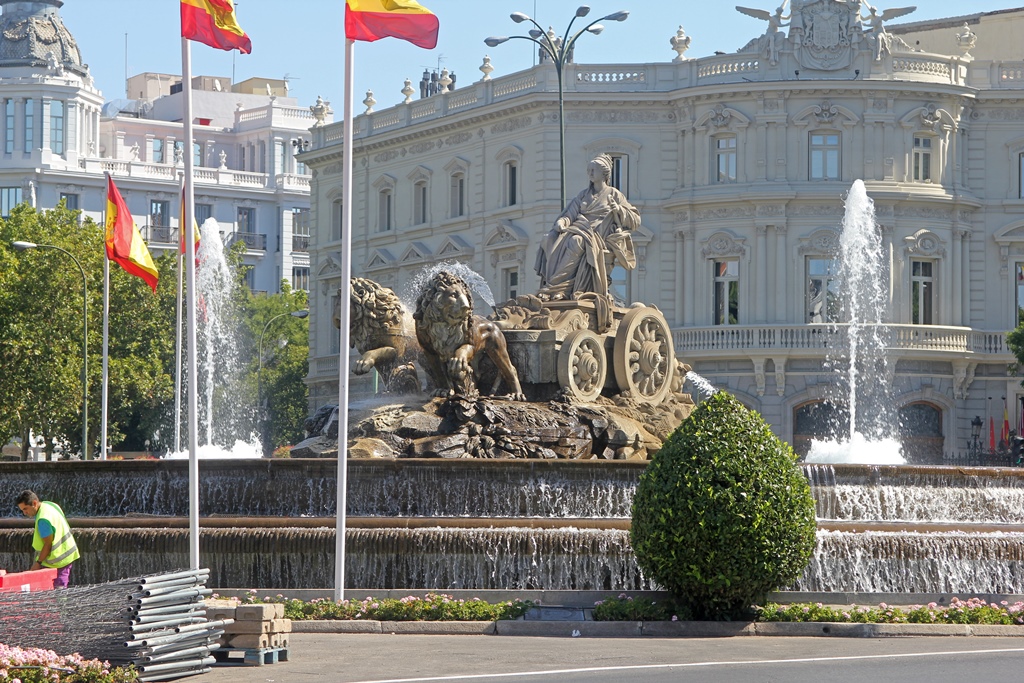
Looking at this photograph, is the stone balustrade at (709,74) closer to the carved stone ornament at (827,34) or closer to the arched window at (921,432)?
the carved stone ornament at (827,34)

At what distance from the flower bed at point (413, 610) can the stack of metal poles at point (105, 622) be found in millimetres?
3802

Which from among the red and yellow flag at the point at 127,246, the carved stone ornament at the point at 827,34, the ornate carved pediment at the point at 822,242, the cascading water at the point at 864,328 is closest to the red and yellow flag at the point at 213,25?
the red and yellow flag at the point at 127,246

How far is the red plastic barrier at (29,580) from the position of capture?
1603 centimetres

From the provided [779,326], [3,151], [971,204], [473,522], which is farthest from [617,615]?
[3,151]

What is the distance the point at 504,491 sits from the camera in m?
22.0

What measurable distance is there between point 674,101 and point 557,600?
41.7m

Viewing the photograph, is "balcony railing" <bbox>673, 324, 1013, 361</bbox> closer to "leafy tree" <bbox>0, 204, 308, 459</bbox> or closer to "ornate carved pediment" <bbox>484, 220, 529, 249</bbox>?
"ornate carved pediment" <bbox>484, 220, 529, 249</bbox>

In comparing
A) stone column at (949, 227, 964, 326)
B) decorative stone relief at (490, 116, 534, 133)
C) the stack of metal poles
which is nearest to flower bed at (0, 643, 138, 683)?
the stack of metal poles

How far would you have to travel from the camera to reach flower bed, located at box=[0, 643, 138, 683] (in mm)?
13758

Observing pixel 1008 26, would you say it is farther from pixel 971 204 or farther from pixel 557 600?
pixel 557 600

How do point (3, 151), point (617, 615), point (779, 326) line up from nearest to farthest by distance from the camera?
point (617, 615) < point (779, 326) < point (3, 151)

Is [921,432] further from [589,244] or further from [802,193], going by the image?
[589,244]

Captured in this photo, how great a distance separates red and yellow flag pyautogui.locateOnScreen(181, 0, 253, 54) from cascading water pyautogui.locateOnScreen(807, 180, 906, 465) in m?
36.3

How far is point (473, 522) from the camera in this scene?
20.9 meters
